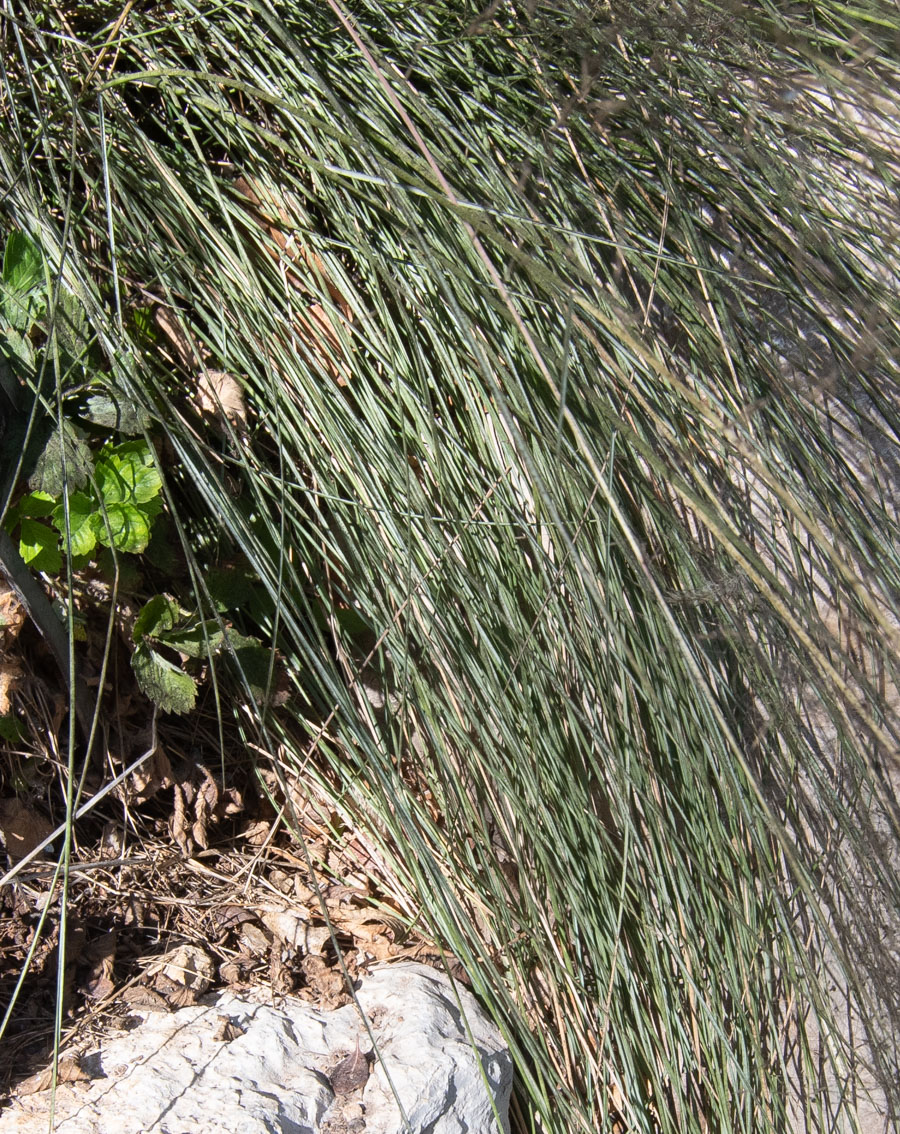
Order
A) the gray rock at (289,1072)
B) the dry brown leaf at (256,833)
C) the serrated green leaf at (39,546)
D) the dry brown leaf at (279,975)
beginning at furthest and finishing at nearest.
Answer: the dry brown leaf at (256,833) → the dry brown leaf at (279,975) → the serrated green leaf at (39,546) → the gray rock at (289,1072)

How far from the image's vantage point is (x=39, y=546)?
1.15 m

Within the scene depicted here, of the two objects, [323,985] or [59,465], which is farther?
[323,985]

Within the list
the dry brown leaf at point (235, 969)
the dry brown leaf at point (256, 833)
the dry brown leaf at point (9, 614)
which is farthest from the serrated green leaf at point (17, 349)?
the dry brown leaf at point (235, 969)

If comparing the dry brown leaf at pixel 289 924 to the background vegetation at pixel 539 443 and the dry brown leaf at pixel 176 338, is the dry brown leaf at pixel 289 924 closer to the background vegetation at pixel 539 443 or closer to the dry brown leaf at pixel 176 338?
the background vegetation at pixel 539 443

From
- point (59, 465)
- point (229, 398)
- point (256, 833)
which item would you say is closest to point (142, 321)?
point (229, 398)

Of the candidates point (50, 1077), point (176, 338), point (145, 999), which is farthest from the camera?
point (176, 338)

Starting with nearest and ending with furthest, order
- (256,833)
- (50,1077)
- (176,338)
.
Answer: (50,1077)
(176,338)
(256,833)

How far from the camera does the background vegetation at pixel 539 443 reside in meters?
1.12

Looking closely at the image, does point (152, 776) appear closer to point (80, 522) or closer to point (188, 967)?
point (188, 967)

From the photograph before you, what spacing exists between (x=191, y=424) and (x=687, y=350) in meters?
0.71

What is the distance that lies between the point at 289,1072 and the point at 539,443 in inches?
33.6

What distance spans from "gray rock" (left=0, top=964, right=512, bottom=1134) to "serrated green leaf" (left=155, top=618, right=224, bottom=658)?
0.47 m

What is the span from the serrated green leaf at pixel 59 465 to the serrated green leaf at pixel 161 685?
0.25 meters

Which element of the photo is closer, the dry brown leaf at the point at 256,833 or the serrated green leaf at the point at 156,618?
the serrated green leaf at the point at 156,618
